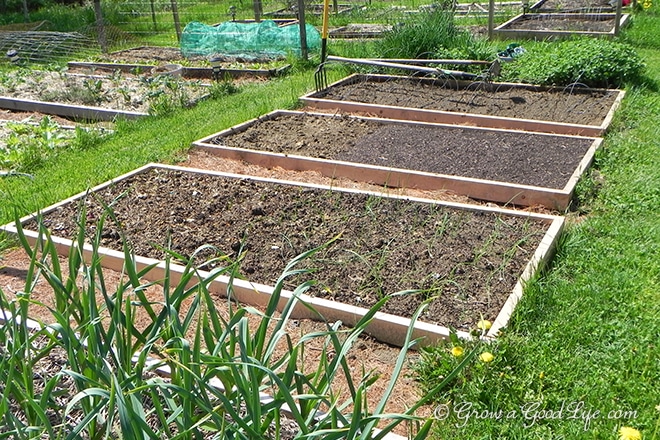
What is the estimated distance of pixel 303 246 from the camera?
156 inches

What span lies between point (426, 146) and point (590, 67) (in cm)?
264

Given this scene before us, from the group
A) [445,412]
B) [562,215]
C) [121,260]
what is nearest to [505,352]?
[445,412]

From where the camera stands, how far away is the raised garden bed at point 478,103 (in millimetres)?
6188

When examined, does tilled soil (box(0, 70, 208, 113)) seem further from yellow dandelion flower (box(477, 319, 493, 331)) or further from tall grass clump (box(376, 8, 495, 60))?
yellow dandelion flower (box(477, 319, 493, 331))

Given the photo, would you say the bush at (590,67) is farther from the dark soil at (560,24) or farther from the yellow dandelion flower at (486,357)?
the yellow dandelion flower at (486,357)

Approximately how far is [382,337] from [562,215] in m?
1.91

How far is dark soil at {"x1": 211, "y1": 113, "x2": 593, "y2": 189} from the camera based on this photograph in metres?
5.07

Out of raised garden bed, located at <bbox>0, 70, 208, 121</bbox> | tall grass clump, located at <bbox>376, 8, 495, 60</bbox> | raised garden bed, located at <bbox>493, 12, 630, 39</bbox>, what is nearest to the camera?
raised garden bed, located at <bbox>0, 70, 208, 121</bbox>

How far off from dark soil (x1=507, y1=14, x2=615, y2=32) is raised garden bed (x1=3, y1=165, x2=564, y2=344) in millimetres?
7399

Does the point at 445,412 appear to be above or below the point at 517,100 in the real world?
below

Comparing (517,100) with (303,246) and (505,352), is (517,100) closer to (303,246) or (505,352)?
(303,246)

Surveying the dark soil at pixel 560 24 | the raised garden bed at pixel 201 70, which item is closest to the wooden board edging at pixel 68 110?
the raised garden bed at pixel 201 70

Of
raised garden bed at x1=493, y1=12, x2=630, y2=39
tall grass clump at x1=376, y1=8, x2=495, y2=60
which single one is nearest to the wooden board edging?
tall grass clump at x1=376, y1=8, x2=495, y2=60

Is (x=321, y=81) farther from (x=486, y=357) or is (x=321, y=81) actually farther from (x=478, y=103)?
(x=486, y=357)
